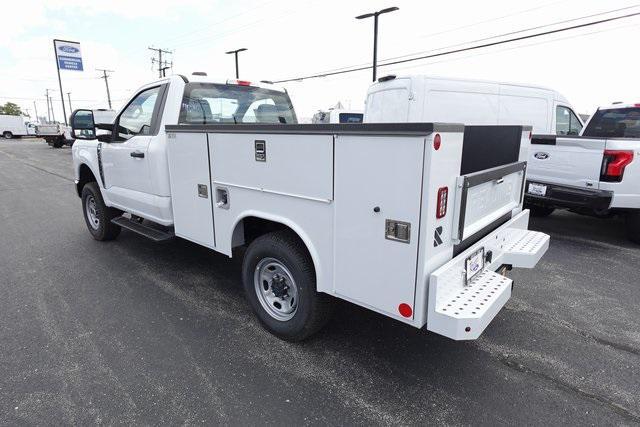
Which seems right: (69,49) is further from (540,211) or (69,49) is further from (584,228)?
(584,228)

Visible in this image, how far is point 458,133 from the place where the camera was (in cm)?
233

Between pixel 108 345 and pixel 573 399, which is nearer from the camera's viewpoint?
pixel 573 399

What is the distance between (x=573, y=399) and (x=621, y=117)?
243 inches

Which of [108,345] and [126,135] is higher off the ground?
[126,135]

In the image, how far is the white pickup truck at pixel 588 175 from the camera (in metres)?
5.31

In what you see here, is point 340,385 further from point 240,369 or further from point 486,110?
point 486,110

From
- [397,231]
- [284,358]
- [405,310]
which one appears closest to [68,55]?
[284,358]

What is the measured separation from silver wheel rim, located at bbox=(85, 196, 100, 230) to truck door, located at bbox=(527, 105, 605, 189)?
20.9 ft

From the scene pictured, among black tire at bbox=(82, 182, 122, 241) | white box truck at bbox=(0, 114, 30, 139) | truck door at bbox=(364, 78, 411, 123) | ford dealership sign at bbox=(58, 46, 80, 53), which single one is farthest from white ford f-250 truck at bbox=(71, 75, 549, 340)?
white box truck at bbox=(0, 114, 30, 139)

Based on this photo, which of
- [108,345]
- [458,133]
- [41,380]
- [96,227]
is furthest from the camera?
[96,227]

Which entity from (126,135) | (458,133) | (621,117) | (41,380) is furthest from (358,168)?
(621,117)

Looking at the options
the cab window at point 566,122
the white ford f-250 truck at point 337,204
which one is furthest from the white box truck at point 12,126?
the cab window at point 566,122

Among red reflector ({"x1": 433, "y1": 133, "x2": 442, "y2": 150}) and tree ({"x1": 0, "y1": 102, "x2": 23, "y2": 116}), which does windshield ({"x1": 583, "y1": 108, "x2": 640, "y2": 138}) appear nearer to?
red reflector ({"x1": 433, "y1": 133, "x2": 442, "y2": 150})

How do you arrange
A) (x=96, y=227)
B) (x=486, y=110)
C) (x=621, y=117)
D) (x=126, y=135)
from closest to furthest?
(x=126, y=135)
(x=96, y=227)
(x=621, y=117)
(x=486, y=110)
